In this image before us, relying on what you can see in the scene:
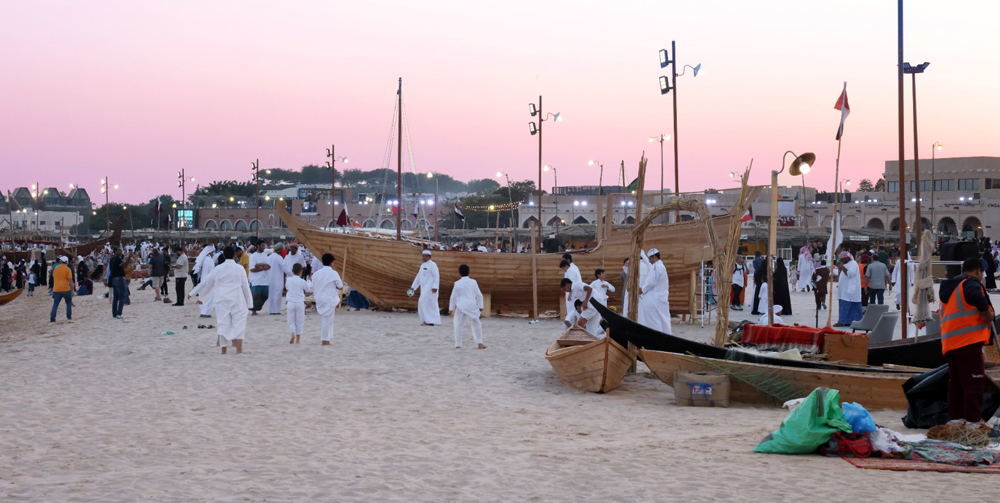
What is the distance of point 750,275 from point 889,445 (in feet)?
82.2

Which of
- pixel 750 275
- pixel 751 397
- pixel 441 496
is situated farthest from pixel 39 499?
pixel 750 275

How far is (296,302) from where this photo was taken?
14.0 metres

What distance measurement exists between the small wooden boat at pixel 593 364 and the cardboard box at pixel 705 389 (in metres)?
0.92

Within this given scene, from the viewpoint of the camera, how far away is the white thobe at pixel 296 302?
13992 mm

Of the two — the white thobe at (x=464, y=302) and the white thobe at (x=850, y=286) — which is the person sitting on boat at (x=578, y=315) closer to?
the white thobe at (x=464, y=302)

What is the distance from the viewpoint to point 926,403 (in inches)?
304

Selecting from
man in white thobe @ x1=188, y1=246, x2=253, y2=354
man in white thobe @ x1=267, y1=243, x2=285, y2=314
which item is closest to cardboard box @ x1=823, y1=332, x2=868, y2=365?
man in white thobe @ x1=188, y1=246, x2=253, y2=354

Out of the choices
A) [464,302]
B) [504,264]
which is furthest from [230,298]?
[504,264]

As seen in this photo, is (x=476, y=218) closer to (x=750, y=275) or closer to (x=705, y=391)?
(x=750, y=275)

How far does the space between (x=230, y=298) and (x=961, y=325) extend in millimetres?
9177

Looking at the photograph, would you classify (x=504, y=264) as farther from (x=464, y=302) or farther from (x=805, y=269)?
(x=805, y=269)

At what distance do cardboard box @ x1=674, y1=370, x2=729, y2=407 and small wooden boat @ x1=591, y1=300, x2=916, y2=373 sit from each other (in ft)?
1.54

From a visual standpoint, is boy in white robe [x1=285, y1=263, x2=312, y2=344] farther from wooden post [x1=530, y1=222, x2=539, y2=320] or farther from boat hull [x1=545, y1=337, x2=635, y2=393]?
wooden post [x1=530, y1=222, x2=539, y2=320]

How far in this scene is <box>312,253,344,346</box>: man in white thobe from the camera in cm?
1380
